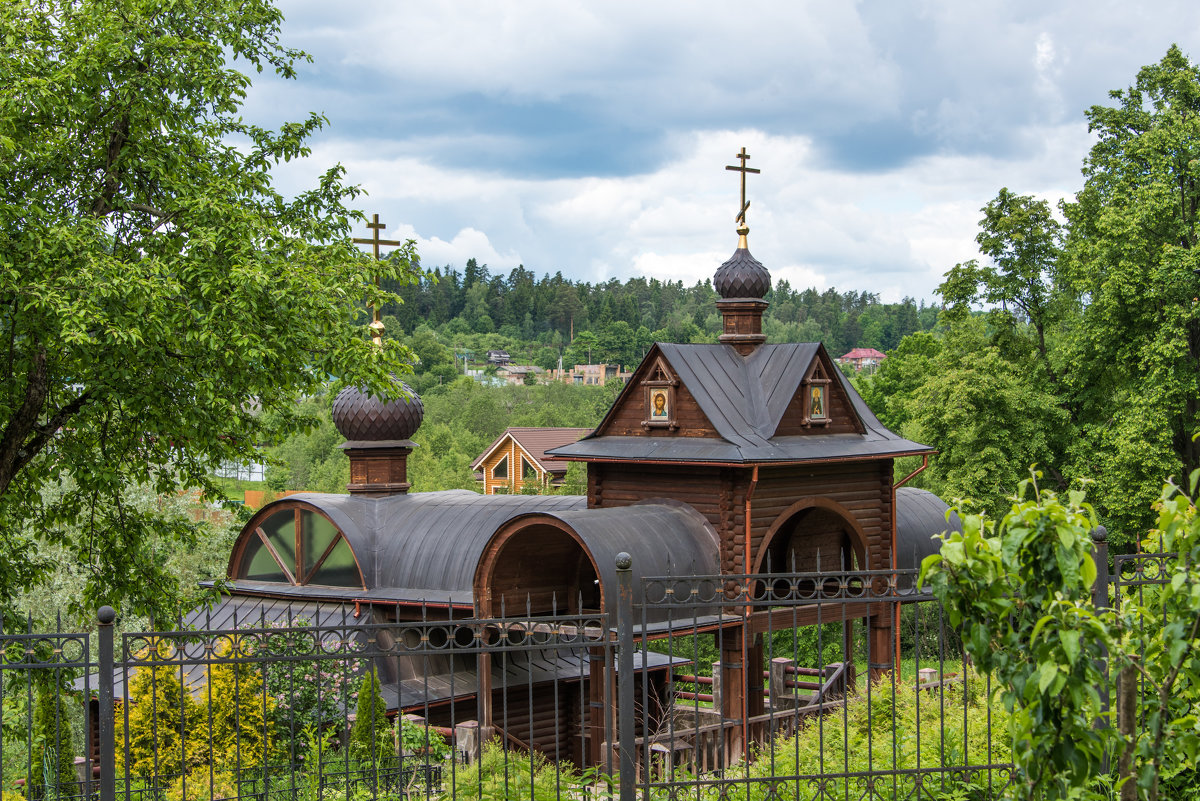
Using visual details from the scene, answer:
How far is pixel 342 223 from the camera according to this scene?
1170 cm

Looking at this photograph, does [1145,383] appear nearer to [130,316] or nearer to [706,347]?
[706,347]

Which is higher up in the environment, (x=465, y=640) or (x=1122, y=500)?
(x=1122, y=500)

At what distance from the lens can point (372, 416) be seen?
1884cm

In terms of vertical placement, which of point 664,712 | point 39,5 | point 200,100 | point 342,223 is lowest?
point 664,712

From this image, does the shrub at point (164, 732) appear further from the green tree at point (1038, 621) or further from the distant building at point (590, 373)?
the distant building at point (590, 373)

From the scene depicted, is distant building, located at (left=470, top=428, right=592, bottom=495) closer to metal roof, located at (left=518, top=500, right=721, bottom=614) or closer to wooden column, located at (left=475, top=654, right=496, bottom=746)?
wooden column, located at (left=475, top=654, right=496, bottom=746)

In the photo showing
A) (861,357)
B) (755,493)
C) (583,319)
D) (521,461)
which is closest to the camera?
(755,493)

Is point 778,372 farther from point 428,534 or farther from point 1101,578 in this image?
point 1101,578

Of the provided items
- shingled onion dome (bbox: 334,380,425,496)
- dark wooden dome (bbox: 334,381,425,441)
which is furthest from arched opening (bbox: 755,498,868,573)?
shingled onion dome (bbox: 334,380,425,496)

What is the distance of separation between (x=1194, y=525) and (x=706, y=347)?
471 inches

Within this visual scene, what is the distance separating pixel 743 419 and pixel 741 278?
2.49 m

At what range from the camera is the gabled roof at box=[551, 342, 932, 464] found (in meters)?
14.9

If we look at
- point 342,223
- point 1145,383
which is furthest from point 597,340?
point 342,223

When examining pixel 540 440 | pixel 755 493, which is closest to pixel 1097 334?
pixel 755 493
